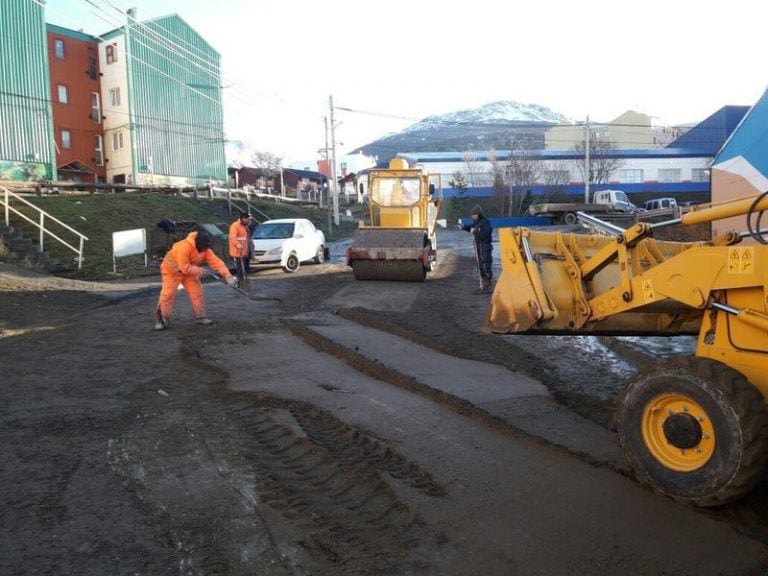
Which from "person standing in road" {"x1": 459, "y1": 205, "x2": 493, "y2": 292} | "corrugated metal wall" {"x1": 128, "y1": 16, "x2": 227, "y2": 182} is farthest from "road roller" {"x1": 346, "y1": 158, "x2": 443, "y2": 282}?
"corrugated metal wall" {"x1": 128, "y1": 16, "x2": 227, "y2": 182}

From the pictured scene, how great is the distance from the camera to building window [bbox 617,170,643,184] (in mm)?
62469

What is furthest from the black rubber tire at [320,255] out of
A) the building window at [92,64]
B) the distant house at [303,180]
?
the distant house at [303,180]

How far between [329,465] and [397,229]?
38.8ft

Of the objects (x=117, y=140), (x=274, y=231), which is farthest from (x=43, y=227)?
(x=117, y=140)

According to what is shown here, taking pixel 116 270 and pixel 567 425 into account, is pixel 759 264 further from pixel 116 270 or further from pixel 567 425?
pixel 116 270

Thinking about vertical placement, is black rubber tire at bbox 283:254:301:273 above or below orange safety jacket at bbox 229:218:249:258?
below

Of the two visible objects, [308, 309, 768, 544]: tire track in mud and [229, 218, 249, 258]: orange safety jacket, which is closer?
[308, 309, 768, 544]: tire track in mud

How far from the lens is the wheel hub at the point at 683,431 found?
3791 millimetres

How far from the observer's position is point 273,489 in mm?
4164

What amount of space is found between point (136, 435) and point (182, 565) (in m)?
2.10

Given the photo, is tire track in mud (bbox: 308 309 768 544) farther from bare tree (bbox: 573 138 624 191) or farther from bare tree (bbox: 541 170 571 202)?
bare tree (bbox: 573 138 624 191)

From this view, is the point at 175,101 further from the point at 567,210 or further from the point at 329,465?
the point at 329,465

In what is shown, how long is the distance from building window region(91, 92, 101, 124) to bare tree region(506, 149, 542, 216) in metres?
30.1

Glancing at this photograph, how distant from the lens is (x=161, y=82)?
36531mm
